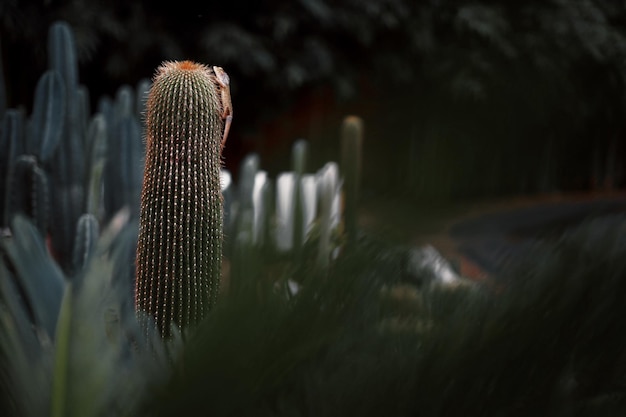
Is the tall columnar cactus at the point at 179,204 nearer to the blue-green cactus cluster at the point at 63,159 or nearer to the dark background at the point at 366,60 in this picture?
the blue-green cactus cluster at the point at 63,159

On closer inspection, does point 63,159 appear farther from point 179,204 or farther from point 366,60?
point 366,60

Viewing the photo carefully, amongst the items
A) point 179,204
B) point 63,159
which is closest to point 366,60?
point 63,159

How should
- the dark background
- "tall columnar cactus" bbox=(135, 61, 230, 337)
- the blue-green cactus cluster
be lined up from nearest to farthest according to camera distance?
"tall columnar cactus" bbox=(135, 61, 230, 337), the blue-green cactus cluster, the dark background

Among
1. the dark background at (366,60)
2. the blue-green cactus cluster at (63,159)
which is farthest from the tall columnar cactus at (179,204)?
the dark background at (366,60)

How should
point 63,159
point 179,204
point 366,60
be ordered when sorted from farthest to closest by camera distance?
point 366,60 → point 63,159 → point 179,204

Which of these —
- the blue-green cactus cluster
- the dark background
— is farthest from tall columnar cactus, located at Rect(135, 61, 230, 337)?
the dark background

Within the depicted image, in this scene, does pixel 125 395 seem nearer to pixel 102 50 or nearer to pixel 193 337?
pixel 193 337

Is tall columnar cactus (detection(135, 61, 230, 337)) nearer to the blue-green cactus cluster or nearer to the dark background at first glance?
the blue-green cactus cluster
